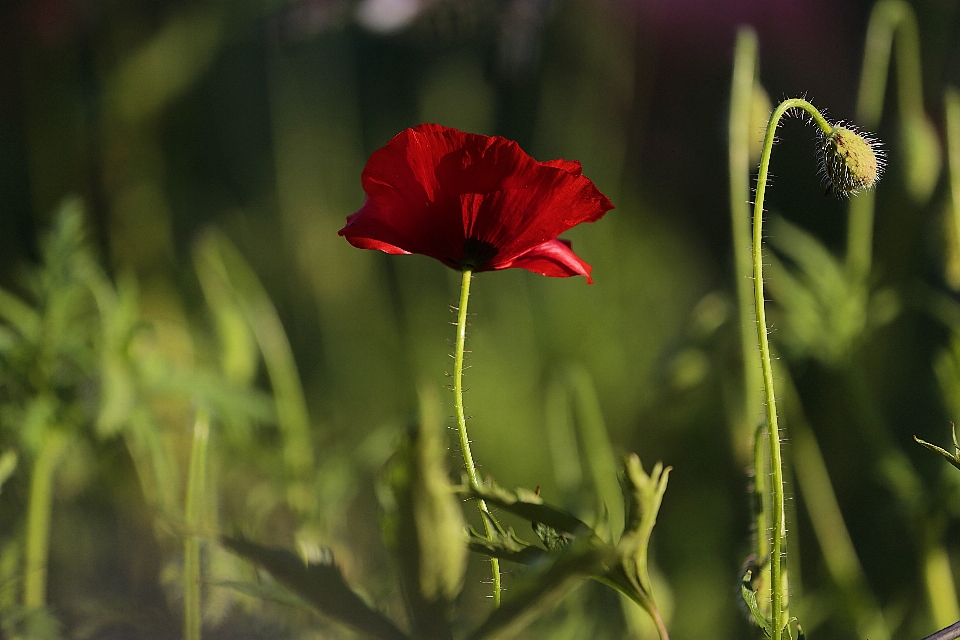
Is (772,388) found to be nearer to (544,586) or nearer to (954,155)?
(544,586)

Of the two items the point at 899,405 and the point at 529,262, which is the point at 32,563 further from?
the point at 899,405

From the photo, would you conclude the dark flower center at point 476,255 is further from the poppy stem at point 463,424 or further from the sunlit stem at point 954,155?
the sunlit stem at point 954,155

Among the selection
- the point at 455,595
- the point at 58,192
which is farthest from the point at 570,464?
the point at 58,192

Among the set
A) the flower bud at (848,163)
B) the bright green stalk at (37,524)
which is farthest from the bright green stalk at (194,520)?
the flower bud at (848,163)

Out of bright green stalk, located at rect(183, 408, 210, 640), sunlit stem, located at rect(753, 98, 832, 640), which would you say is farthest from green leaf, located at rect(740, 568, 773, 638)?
bright green stalk, located at rect(183, 408, 210, 640)

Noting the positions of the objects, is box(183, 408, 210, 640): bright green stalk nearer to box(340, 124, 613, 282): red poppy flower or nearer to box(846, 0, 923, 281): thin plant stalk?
box(340, 124, 613, 282): red poppy flower

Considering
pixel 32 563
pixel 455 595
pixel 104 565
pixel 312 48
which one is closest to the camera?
pixel 455 595
